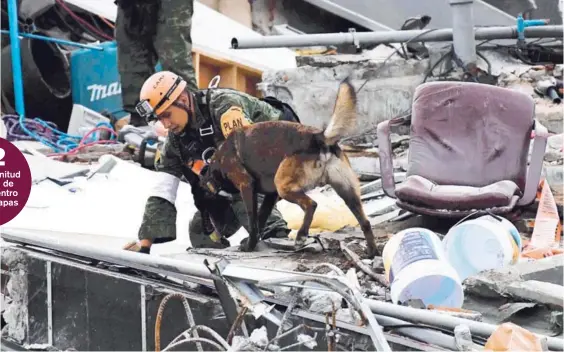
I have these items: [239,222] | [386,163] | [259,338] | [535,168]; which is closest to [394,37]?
[386,163]

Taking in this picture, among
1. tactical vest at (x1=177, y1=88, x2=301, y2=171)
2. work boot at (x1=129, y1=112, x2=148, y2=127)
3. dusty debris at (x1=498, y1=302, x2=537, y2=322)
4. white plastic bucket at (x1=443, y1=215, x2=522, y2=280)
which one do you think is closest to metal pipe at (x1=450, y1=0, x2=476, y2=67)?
work boot at (x1=129, y1=112, x2=148, y2=127)

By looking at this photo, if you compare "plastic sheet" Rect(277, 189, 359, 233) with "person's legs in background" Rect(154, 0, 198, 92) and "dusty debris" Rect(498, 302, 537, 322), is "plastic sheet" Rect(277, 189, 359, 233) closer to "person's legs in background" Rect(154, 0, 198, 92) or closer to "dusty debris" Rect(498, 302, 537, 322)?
"person's legs in background" Rect(154, 0, 198, 92)

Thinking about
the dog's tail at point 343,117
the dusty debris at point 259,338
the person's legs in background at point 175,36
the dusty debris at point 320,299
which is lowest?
the dusty debris at point 259,338

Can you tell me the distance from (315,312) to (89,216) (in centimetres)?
261

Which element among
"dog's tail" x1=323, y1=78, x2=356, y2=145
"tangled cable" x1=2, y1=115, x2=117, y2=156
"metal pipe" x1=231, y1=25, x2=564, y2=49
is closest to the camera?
"dog's tail" x1=323, y1=78, x2=356, y2=145

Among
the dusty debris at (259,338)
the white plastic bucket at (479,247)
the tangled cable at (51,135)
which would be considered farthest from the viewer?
the tangled cable at (51,135)

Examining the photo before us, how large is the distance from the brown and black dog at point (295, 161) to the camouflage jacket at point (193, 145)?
9 cm

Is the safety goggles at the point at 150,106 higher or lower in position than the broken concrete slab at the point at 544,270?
higher

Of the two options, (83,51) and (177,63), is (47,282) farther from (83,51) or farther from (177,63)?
(83,51)

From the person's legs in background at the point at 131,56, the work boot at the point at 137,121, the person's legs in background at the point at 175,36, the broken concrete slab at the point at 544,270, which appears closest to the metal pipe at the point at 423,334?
the broken concrete slab at the point at 544,270

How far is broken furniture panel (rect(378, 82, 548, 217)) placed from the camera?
3.88 meters

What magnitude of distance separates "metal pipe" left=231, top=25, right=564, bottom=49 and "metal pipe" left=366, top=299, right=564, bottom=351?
3.95 metres

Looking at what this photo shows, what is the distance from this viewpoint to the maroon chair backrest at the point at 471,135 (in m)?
4.04

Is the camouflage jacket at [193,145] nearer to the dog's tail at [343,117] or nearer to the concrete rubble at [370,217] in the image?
the concrete rubble at [370,217]
